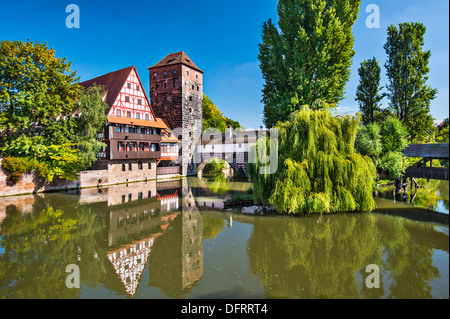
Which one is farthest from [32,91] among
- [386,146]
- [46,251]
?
[386,146]

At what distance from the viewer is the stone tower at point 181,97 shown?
114 ft

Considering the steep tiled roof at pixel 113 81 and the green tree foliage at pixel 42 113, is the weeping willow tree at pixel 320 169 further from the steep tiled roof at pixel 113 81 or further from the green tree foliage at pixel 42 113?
the steep tiled roof at pixel 113 81

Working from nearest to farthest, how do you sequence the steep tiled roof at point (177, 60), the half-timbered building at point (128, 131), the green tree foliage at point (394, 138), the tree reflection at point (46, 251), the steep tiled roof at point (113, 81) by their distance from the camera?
the tree reflection at point (46, 251) → the green tree foliage at point (394, 138) → the half-timbered building at point (128, 131) → the steep tiled roof at point (113, 81) → the steep tiled roof at point (177, 60)

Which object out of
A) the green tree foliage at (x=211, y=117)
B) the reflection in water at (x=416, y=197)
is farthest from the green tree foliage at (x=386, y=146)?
the green tree foliage at (x=211, y=117)

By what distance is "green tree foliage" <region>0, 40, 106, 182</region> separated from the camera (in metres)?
19.6

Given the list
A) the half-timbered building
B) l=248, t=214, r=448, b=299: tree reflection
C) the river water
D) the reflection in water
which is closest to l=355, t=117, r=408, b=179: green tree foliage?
the reflection in water

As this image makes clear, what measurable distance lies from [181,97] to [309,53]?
64.4ft

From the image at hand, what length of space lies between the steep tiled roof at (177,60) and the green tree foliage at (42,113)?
14.1 m

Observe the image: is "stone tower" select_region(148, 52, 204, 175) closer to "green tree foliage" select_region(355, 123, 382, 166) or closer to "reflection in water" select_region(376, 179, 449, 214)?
"green tree foliage" select_region(355, 123, 382, 166)
